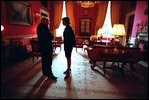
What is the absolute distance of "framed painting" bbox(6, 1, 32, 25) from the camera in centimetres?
72

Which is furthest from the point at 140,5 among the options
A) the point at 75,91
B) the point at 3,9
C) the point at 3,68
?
the point at 75,91

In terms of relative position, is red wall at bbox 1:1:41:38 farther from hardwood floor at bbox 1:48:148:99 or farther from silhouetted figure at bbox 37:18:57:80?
silhouetted figure at bbox 37:18:57:80

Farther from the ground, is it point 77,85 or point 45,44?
Result: point 45,44

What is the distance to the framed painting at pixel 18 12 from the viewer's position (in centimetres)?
72

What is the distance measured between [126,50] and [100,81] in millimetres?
827

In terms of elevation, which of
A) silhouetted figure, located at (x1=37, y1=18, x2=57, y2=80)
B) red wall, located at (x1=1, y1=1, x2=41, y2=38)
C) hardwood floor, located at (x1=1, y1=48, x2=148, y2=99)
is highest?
red wall, located at (x1=1, y1=1, x2=41, y2=38)

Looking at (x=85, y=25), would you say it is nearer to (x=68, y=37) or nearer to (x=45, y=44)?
(x=68, y=37)

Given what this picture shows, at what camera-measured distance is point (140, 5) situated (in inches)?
29.1

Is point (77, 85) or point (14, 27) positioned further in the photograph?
point (77, 85)

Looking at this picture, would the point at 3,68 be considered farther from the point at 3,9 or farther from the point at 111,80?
the point at 111,80

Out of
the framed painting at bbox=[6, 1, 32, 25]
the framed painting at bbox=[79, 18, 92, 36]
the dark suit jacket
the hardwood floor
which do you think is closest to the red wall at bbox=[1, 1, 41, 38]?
the framed painting at bbox=[6, 1, 32, 25]

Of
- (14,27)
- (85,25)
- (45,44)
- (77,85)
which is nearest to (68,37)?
(45,44)

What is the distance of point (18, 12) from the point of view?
811 millimetres

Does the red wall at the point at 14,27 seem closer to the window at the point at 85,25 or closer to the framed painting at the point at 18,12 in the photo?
the framed painting at the point at 18,12
